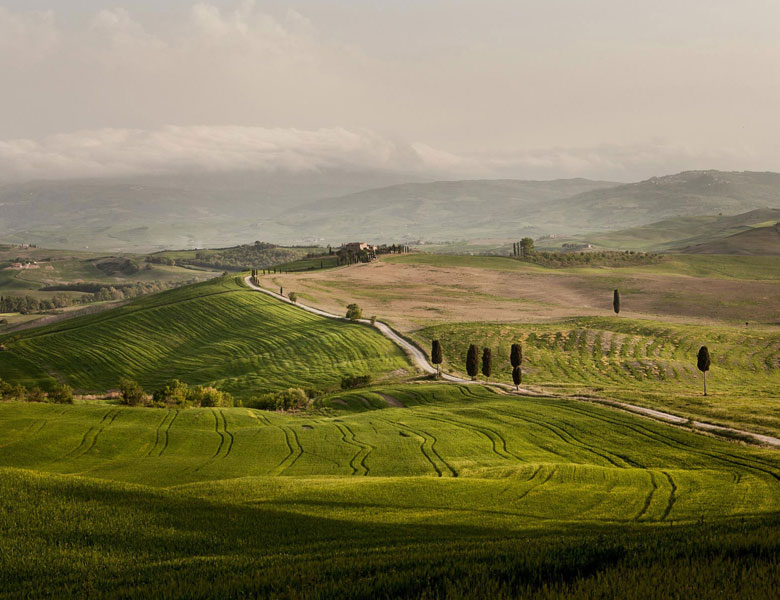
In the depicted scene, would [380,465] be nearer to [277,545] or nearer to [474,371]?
[277,545]

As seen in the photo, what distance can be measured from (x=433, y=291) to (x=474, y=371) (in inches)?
3813

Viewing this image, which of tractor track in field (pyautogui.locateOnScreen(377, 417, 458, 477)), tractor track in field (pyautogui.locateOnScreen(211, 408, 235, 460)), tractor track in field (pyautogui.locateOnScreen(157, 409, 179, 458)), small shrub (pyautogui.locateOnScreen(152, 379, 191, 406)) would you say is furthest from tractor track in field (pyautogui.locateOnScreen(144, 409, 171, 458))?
tractor track in field (pyautogui.locateOnScreen(377, 417, 458, 477))

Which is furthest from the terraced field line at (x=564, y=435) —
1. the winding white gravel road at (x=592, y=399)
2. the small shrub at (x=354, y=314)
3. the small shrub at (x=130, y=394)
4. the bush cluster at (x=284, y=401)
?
the small shrub at (x=354, y=314)

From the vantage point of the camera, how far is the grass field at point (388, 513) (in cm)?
1242

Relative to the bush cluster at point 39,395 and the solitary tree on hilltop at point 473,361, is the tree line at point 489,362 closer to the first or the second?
the solitary tree on hilltop at point 473,361

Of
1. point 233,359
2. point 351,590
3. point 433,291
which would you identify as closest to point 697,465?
point 351,590

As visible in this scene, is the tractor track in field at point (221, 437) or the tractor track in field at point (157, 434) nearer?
the tractor track in field at point (221, 437)

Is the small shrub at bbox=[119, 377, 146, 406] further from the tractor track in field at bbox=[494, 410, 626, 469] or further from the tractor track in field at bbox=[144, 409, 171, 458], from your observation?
the tractor track in field at bbox=[494, 410, 626, 469]

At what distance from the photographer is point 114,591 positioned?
508 inches

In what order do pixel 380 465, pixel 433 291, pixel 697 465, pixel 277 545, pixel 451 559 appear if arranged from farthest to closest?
1. pixel 433 291
2. pixel 380 465
3. pixel 697 465
4. pixel 277 545
5. pixel 451 559

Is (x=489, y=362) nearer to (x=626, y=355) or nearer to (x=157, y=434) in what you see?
(x=626, y=355)

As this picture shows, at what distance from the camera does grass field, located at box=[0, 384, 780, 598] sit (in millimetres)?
12422

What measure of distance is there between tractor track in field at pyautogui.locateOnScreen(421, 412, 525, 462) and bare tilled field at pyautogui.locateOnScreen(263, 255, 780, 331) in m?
76.5

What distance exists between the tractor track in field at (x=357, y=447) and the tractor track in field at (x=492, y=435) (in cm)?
975
